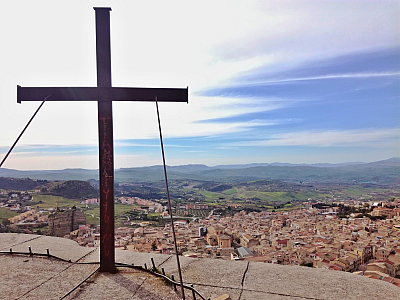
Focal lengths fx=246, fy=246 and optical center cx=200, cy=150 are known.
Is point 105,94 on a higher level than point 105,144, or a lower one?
higher

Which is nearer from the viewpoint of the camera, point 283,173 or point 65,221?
point 65,221

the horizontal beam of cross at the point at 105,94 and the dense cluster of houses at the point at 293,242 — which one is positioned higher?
the horizontal beam of cross at the point at 105,94

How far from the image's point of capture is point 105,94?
3.25 metres

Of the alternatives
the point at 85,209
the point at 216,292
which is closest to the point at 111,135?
the point at 216,292

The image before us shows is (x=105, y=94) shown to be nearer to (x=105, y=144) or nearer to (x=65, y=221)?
(x=105, y=144)

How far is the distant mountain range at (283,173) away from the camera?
367 inches

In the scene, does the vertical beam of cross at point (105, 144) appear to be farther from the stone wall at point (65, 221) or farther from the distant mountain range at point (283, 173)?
the distant mountain range at point (283, 173)

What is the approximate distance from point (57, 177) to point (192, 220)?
4.63 m

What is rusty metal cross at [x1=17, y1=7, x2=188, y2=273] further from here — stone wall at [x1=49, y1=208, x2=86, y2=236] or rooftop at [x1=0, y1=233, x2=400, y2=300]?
stone wall at [x1=49, y1=208, x2=86, y2=236]

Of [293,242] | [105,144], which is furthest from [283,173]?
[105,144]

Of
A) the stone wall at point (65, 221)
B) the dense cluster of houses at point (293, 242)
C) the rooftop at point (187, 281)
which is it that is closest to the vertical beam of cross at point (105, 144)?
the rooftop at point (187, 281)

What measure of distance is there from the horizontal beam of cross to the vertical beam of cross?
0.09 meters

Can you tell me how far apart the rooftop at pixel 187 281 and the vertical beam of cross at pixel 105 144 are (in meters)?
0.46

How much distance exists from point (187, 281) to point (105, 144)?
2029 millimetres
